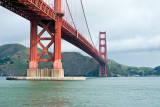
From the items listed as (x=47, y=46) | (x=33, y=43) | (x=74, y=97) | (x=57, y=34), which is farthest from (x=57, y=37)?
(x=74, y=97)

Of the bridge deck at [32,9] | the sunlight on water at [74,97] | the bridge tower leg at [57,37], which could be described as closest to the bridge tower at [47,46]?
the bridge tower leg at [57,37]

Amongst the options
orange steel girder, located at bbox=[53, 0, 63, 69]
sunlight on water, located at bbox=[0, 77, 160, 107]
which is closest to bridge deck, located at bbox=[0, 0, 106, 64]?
orange steel girder, located at bbox=[53, 0, 63, 69]

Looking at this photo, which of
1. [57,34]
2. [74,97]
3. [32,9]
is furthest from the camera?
[57,34]

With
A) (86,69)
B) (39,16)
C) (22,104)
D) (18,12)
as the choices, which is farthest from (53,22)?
(86,69)

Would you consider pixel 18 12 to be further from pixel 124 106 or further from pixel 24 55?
pixel 24 55

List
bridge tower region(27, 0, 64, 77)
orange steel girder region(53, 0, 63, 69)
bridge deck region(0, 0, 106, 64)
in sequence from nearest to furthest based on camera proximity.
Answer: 1. bridge deck region(0, 0, 106, 64)
2. bridge tower region(27, 0, 64, 77)
3. orange steel girder region(53, 0, 63, 69)

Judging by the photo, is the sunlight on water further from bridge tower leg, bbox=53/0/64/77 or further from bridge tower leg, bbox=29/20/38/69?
bridge tower leg, bbox=29/20/38/69

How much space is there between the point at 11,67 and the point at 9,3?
457ft

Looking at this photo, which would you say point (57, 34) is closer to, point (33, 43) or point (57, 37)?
point (57, 37)

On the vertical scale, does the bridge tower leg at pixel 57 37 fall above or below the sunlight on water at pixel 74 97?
above

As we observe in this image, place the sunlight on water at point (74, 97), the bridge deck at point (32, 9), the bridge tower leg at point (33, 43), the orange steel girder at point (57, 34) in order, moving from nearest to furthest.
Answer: the sunlight on water at point (74, 97)
the bridge deck at point (32, 9)
the orange steel girder at point (57, 34)
the bridge tower leg at point (33, 43)

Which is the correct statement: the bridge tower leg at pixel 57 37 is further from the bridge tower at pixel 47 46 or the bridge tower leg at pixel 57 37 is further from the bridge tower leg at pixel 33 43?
the bridge tower leg at pixel 33 43

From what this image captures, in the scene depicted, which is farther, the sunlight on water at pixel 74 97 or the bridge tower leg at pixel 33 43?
the bridge tower leg at pixel 33 43

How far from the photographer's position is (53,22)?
142 ft
